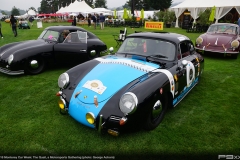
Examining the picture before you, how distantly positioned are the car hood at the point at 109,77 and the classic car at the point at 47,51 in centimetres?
263

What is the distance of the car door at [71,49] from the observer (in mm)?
5973

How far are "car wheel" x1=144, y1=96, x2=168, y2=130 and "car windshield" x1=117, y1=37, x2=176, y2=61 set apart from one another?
3.25ft

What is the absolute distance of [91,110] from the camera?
2785 mm

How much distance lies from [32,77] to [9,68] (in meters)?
0.63

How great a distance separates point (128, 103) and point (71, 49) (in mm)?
4049

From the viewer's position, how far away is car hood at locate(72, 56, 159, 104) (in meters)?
2.96

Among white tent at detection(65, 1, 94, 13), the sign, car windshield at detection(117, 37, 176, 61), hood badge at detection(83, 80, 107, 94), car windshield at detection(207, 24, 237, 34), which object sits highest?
white tent at detection(65, 1, 94, 13)

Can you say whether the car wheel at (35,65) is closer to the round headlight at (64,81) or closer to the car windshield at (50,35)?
the car windshield at (50,35)

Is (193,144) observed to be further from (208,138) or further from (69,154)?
(69,154)

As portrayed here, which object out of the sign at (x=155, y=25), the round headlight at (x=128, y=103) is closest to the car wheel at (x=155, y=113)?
the round headlight at (x=128, y=103)

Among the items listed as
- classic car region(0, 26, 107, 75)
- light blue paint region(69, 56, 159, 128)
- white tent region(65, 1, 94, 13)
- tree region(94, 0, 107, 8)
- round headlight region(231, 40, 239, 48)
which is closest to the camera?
light blue paint region(69, 56, 159, 128)

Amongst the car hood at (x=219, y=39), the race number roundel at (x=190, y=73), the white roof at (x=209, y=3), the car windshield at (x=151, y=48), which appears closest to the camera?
the car windshield at (x=151, y=48)

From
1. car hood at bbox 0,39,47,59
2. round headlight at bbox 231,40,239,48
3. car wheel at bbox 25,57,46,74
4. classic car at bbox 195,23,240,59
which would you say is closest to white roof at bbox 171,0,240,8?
classic car at bbox 195,23,240,59

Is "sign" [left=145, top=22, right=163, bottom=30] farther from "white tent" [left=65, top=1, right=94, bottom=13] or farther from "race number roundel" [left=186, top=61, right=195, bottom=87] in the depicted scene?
"white tent" [left=65, top=1, right=94, bottom=13]
